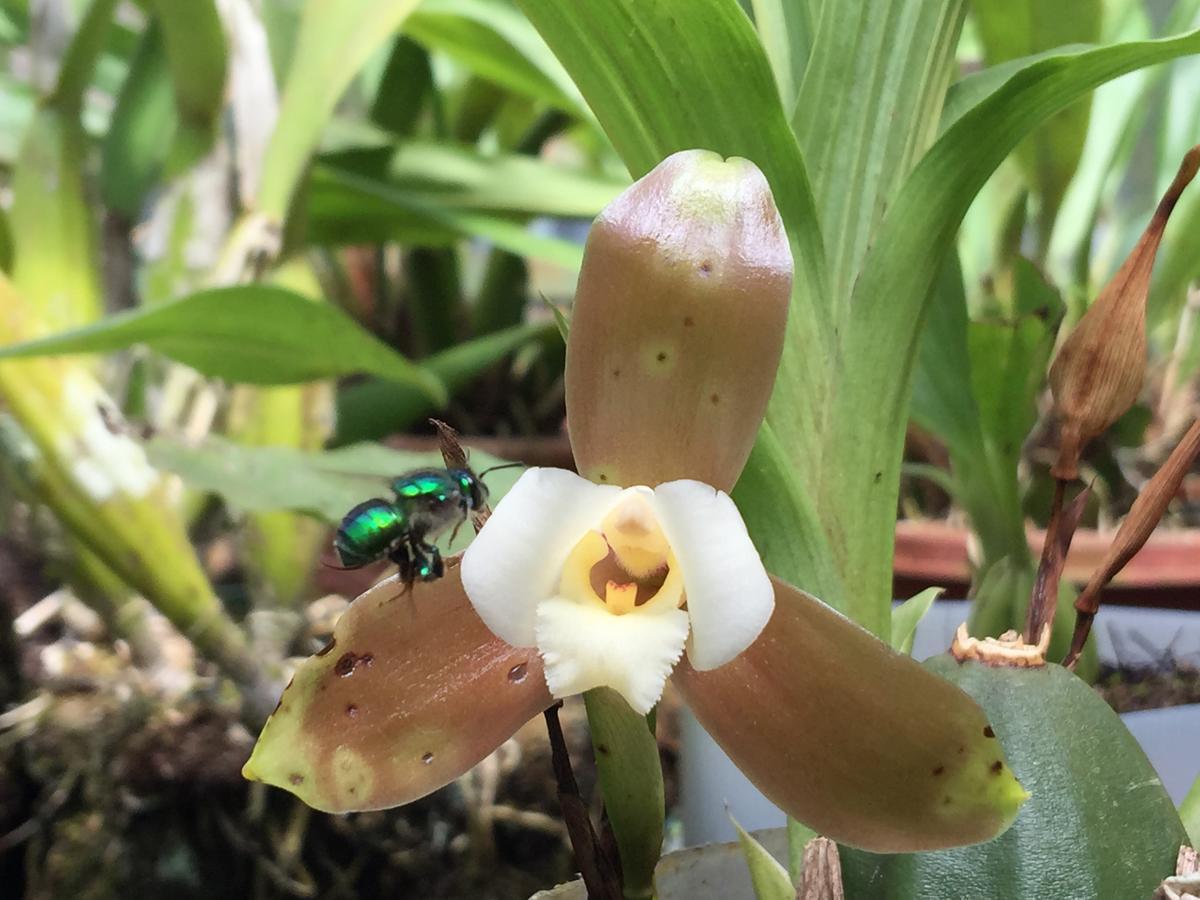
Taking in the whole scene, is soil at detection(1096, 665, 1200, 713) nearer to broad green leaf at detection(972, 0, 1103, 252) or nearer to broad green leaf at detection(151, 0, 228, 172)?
broad green leaf at detection(972, 0, 1103, 252)

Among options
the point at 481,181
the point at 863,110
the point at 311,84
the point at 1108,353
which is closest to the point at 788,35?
the point at 863,110

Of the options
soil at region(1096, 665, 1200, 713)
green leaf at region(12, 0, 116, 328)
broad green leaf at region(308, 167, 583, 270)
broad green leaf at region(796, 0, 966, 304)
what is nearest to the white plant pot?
soil at region(1096, 665, 1200, 713)

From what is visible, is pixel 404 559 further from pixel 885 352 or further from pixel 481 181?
pixel 481 181

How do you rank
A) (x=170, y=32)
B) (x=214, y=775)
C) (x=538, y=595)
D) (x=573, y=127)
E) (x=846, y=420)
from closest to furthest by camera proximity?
(x=538, y=595), (x=846, y=420), (x=214, y=775), (x=170, y=32), (x=573, y=127)

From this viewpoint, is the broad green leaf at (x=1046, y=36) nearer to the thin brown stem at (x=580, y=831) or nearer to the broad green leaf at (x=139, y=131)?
the thin brown stem at (x=580, y=831)

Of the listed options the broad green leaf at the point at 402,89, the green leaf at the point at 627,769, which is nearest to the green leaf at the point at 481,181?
the broad green leaf at the point at 402,89

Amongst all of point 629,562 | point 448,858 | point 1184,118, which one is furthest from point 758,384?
point 1184,118

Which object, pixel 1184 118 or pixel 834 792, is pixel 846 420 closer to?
pixel 834 792
